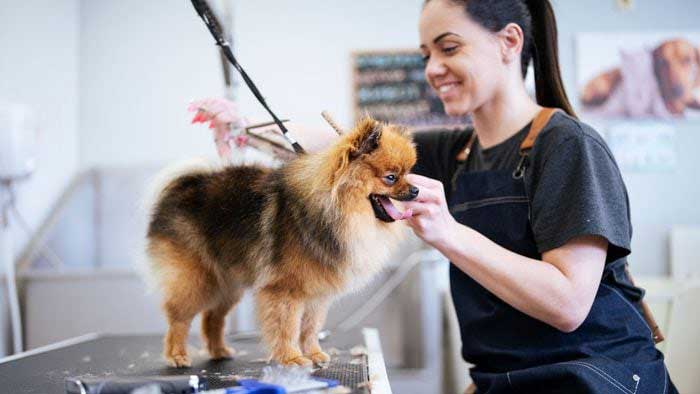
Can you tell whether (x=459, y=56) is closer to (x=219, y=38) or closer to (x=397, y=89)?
(x=219, y=38)

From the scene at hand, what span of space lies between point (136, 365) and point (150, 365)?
4 centimetres

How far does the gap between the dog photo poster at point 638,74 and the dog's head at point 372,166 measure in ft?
9.14

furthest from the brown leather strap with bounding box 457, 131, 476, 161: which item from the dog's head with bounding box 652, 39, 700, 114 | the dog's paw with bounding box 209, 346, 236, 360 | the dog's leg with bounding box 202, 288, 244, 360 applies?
the dog's head with bounding box 652, 39, 700, 114

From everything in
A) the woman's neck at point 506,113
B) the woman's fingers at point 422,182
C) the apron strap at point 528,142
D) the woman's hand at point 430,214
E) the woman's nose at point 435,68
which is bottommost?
the woman's hand at point 430,214

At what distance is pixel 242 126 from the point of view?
1531mm

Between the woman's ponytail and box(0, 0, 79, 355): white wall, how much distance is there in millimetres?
2371

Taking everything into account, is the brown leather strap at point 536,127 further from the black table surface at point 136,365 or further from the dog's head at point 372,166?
the black table surface at point 136,365

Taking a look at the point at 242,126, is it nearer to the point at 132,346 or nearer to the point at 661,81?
the point at 132,346

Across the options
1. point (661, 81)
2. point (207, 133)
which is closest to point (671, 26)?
point (661, 81)

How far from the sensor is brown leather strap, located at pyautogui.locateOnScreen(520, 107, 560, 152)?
139 cm

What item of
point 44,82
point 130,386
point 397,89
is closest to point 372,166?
point 130,386

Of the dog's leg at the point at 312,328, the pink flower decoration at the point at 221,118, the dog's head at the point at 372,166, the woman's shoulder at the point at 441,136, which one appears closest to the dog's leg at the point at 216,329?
the dog's leg at the point at 312,328

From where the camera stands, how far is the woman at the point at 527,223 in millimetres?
1199

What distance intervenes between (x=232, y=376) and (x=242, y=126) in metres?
0.64
